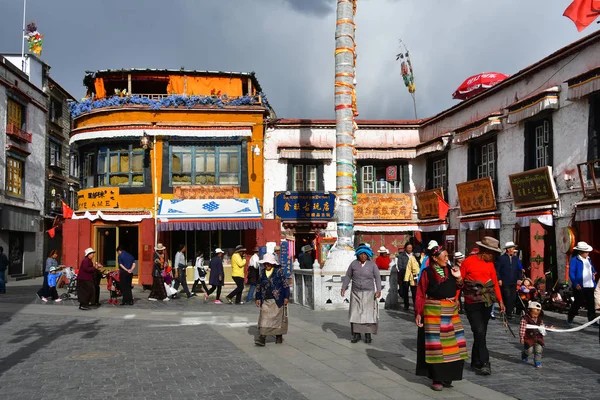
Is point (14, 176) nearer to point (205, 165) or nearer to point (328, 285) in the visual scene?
point (205, 165)

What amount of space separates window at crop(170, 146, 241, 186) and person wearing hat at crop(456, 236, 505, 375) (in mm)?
17696

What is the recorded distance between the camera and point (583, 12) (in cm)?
1582

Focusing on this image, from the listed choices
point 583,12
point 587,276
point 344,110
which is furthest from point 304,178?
→ point 587,276

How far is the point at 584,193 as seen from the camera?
53.8ft

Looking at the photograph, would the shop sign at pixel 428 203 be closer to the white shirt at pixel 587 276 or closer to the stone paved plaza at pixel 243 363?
the stone paved plaza at pixel 243 363

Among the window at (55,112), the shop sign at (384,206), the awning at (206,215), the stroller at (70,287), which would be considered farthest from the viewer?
the window at (55,112)

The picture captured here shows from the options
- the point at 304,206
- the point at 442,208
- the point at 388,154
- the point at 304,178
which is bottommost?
the point at 442,208

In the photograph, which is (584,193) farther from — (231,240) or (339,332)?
(231,240)

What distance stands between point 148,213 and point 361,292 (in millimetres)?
15573

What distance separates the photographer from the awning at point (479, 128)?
2092 cm

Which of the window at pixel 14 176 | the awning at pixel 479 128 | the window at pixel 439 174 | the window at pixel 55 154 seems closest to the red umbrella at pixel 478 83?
the window at pixel 439 174

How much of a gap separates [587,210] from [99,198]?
18.4 meters

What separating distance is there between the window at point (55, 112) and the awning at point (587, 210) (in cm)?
3188

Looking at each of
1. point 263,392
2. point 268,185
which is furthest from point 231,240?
point 263,392
